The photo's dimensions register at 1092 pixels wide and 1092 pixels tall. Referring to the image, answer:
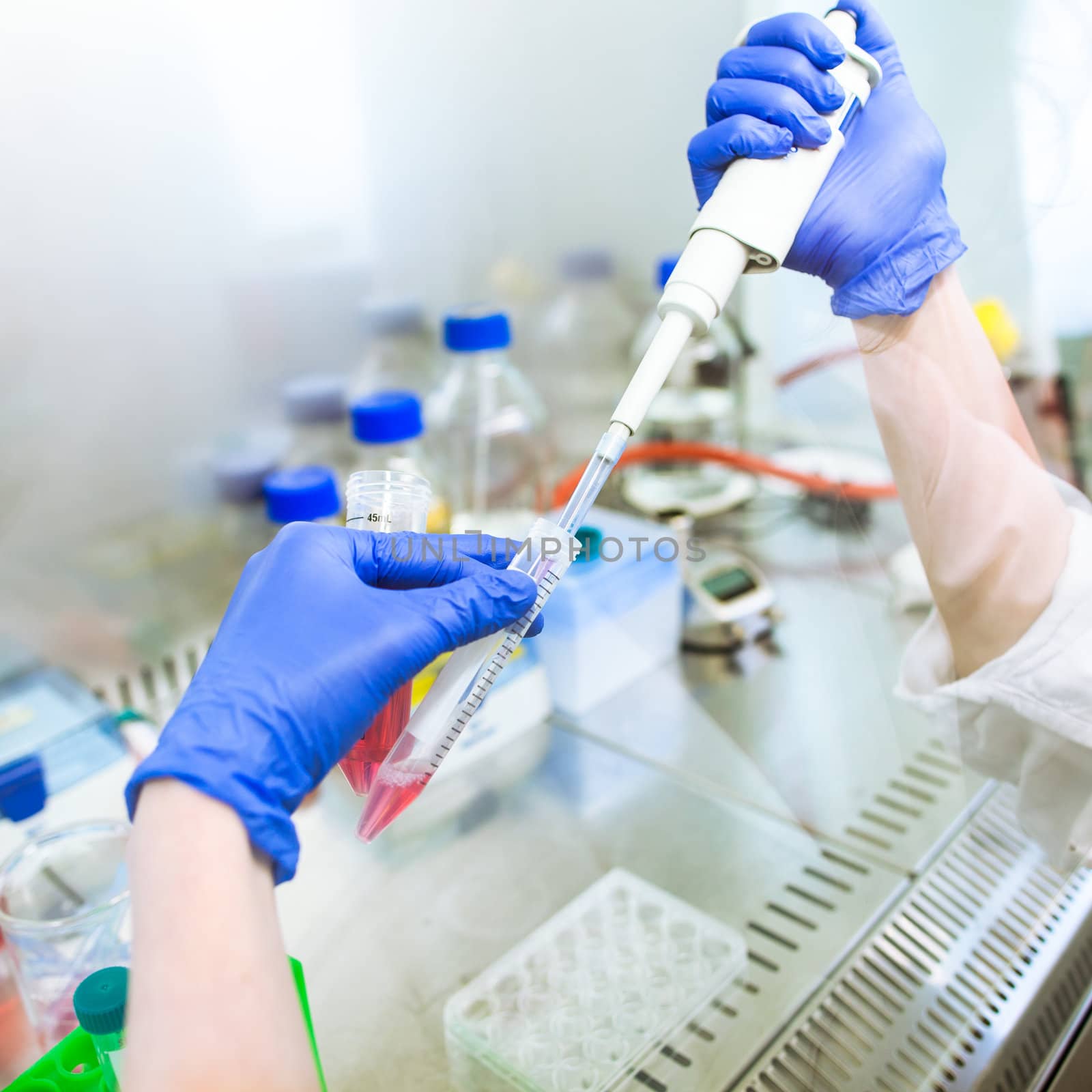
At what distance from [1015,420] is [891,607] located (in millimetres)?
520

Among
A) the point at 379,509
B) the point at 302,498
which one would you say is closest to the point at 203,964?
the point at 379,509

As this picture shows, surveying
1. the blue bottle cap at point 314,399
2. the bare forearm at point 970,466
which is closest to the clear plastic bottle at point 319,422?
the blue bottle cap at point 314,399

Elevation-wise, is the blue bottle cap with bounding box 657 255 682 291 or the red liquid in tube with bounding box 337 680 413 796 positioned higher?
the blue bottle cap with bounding box 657 255 682 291

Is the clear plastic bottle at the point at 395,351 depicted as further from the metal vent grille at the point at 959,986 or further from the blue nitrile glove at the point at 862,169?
the metal vent grille at the point at 959,986

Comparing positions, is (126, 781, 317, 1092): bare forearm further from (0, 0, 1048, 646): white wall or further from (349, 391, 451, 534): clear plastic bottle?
(0, 0, 1048, 646): white wall

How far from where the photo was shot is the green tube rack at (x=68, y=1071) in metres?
0.60

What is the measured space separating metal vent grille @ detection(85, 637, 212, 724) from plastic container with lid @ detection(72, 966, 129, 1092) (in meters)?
0.56

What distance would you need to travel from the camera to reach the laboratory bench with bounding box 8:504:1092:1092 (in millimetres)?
754

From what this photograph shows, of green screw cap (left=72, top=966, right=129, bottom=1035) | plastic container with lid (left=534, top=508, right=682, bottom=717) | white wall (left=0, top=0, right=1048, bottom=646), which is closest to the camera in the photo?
green screw cap (left=72, top=966, right=129, bottom=1035)

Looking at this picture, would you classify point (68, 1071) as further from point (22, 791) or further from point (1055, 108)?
point (1055, 108)

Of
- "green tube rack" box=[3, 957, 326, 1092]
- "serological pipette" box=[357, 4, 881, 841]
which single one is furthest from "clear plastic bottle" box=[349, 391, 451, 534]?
"green tube rack" box=[3, 957, 326, 1092]

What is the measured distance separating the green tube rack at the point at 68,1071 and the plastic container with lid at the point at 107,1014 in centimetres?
1

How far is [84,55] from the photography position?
1016 millimetres

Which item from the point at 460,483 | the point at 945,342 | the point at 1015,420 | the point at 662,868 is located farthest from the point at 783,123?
the point at 460,483
